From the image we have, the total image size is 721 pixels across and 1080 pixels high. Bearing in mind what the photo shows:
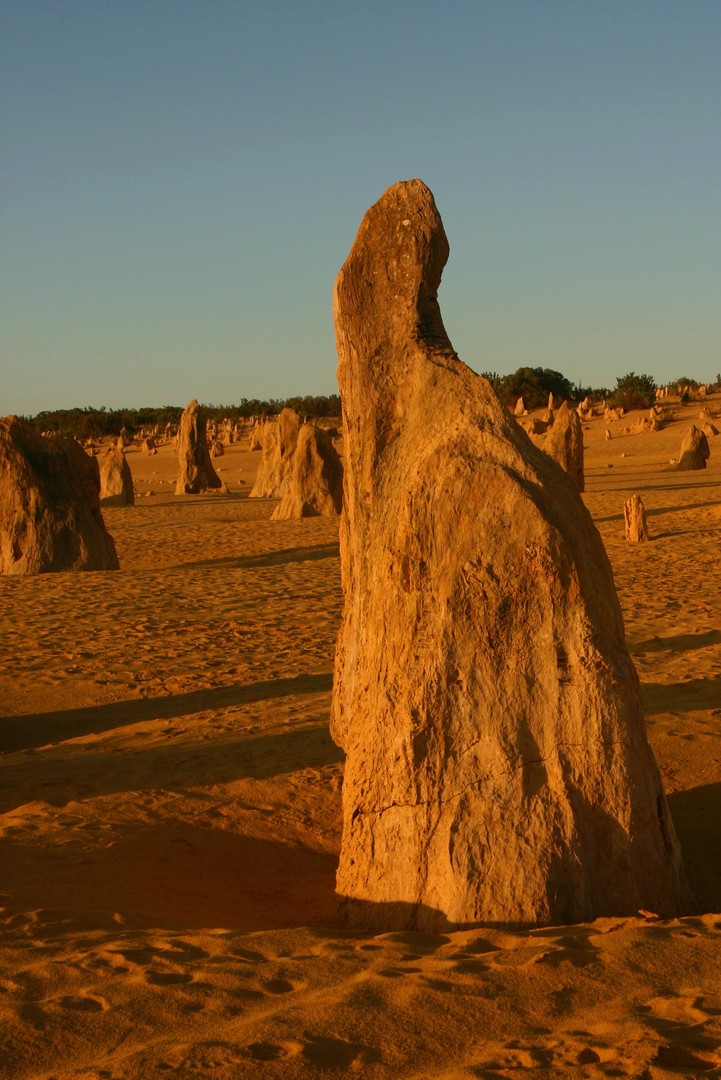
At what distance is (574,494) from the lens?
14.9ft

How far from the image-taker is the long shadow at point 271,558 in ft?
51.1

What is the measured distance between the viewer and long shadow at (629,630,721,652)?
9305 millimetres

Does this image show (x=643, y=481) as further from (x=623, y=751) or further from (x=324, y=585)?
(x=623, y=751)

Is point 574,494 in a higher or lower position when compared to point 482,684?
higher

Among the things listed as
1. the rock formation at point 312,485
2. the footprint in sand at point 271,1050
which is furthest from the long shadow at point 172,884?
the rock formation at point 312,485

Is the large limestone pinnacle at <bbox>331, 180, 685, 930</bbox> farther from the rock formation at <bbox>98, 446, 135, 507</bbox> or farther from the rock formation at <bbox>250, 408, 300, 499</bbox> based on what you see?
the rock formation at <bbox>98, 446, 135, 507</bbox>

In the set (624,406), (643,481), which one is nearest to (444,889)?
(643,481)

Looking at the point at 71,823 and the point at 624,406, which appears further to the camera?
the point at 624,406

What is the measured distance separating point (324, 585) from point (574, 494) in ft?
29.3

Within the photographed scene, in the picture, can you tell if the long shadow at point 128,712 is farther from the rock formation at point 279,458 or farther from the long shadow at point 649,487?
the rock formation at point 279,458

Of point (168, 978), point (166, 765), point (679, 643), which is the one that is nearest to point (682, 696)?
point (679, 643)

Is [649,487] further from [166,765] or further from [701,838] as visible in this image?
[701,838]

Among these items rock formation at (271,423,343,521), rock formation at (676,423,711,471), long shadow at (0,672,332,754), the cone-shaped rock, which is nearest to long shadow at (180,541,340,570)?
rock formation at (271,423,343,521)

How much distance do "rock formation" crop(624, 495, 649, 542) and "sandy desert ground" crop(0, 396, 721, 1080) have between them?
3.17m
